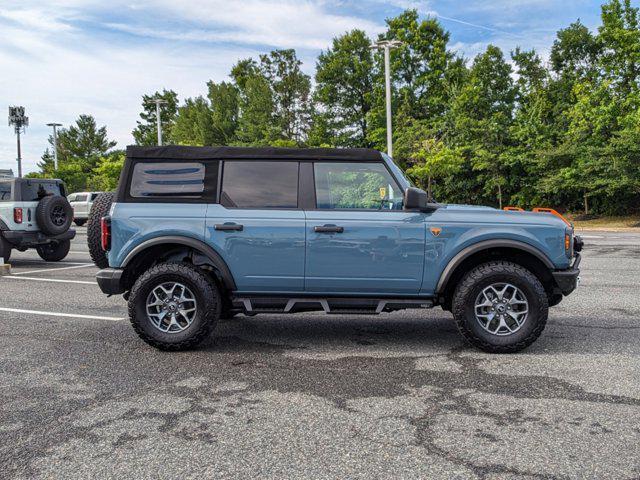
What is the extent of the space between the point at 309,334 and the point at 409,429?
2.62 meters

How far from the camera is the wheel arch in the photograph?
4.97 meters

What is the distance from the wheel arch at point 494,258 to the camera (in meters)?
4.97

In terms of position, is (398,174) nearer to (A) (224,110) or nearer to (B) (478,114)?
(B) (478,114)

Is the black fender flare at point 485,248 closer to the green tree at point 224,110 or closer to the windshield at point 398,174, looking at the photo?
the windshield at point 398,174

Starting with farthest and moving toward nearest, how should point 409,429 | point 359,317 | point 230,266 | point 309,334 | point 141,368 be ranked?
point 359,317, point 309,334, point 230,266, point 141,368, point 409,429

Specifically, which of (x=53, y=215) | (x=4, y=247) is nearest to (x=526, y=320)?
(x=53, y=215)

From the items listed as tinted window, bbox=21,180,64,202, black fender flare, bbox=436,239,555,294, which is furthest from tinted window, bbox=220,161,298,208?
tinted window, bbox=21,180,64,202

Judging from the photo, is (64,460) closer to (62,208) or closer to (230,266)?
(230,266)

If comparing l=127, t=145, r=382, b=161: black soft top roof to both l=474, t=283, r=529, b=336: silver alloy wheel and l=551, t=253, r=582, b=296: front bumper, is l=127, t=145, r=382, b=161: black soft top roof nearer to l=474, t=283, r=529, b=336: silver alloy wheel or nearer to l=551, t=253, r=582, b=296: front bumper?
l=474, t=283, r=529, b=336: silver alloy wheel

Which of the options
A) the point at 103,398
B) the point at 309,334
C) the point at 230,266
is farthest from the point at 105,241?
the point at 309,334

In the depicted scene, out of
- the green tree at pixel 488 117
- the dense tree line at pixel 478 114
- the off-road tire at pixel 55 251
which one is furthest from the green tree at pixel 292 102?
the off-road tire at pixel 55 251

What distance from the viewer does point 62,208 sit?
12.2 meters

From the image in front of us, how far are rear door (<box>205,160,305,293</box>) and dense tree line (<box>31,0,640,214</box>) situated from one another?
24461mm

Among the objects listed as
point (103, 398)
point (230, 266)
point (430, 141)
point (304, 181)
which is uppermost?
point (430, 141)
